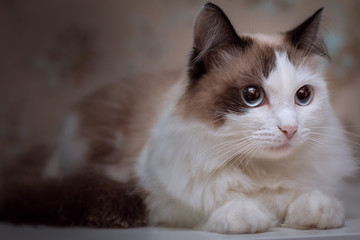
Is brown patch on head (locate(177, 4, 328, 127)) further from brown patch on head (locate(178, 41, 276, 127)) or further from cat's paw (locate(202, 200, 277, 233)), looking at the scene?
cat's paw (locate(202, 200, 277, 233))

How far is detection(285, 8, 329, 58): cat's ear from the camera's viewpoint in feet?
4.42

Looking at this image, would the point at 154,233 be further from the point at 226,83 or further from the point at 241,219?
the point at 226,83

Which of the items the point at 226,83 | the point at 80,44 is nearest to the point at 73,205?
the point at 226,83

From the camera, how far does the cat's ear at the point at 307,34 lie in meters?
1.35

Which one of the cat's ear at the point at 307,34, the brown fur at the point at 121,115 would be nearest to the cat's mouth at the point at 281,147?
the cat's ear at the point at 307,34

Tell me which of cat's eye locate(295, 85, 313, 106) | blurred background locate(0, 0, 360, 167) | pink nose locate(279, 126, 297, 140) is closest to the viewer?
pink nose locate(279, 126, 297, 140)

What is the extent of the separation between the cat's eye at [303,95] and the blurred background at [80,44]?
0.42m

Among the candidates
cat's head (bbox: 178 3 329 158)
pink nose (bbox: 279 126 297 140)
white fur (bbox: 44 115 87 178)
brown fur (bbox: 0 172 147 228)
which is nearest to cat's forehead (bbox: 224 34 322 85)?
cat's head (bbox: 178 3 329 158)

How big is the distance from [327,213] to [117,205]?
25.6 inches

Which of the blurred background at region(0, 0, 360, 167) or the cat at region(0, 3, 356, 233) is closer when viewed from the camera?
the cat at region(0, 3, 356, 233)

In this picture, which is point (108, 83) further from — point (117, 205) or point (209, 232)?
point (209, 232)

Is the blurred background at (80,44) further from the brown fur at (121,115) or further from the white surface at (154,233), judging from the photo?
the white surface at (154,233)

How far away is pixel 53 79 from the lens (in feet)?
5.66

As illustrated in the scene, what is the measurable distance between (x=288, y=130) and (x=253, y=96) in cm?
14
